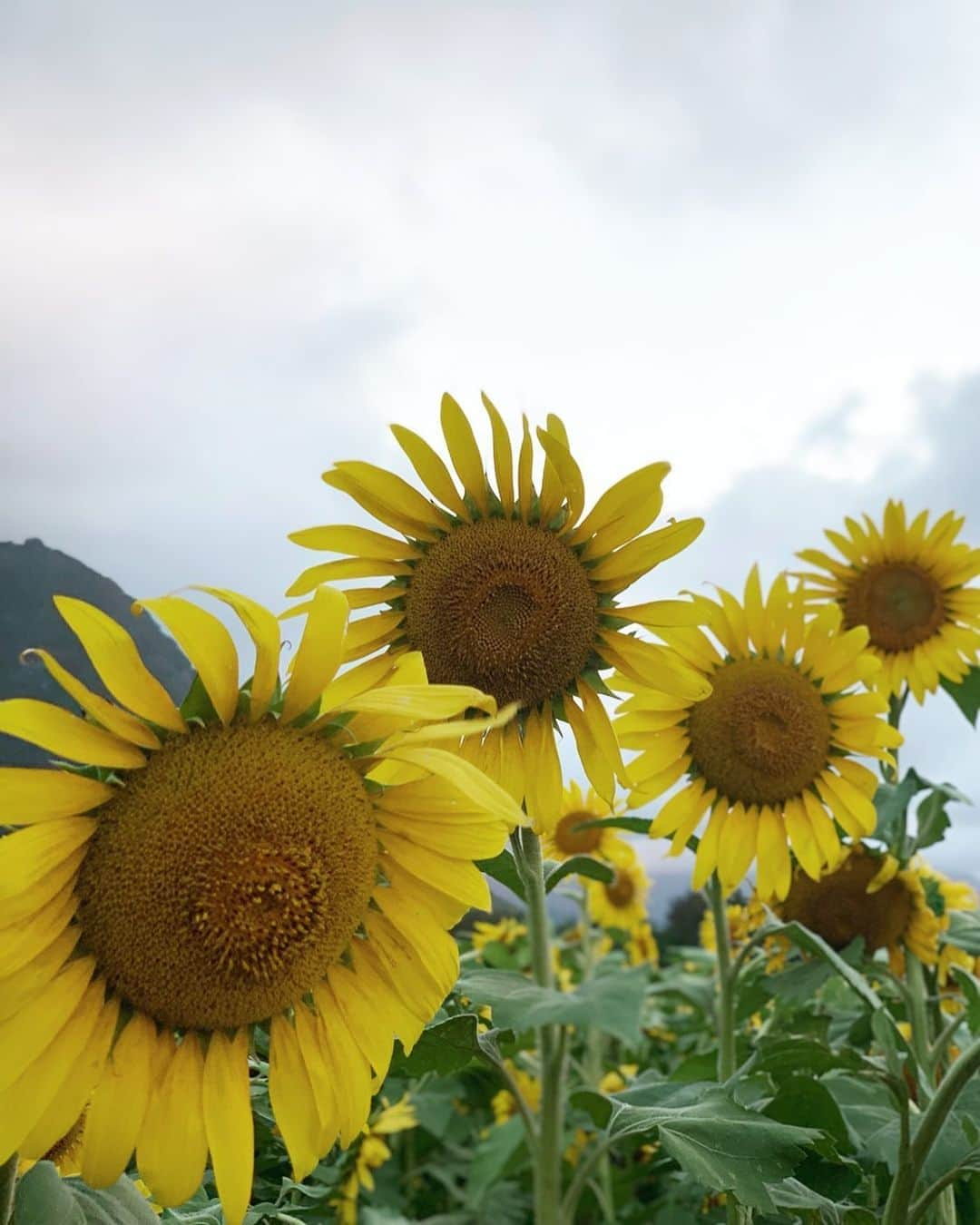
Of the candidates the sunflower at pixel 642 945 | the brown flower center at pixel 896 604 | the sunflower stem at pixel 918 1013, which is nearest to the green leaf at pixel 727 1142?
the sunflower stem at pixel 918 1013

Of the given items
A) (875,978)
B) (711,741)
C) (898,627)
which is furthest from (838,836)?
(898,627)

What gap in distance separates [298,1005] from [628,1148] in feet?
10.4

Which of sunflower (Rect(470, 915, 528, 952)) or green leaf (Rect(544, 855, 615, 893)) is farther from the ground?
green leaf (Rect(544, 855, 615, 893))

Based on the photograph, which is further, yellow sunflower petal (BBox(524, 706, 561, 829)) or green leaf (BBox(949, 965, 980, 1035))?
green leaf (BBox(949, 965, 980, 1035))

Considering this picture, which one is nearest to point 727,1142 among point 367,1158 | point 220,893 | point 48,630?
point 220,893

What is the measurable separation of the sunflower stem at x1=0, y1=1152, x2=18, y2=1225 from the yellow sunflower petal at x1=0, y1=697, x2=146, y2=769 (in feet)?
1.12

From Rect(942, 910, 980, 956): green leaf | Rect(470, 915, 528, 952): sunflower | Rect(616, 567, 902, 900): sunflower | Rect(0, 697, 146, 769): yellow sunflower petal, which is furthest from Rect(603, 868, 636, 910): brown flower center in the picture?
Rect(0, 697, 146, 769): yellow sunflower petal

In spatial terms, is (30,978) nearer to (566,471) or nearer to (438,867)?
(438,867)

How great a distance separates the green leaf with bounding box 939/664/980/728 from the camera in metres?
3.41

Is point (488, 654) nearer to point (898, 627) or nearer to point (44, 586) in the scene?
point (44, 586)

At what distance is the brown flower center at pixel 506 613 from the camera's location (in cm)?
165

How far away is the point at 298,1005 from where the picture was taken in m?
1.16

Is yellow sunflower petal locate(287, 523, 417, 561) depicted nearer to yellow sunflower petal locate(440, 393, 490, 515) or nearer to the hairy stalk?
yellow sunflower petal locate(440, 393, 490, 515)

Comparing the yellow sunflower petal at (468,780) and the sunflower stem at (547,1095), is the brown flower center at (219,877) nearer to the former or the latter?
the yellow sunflower petal at (468,780)
